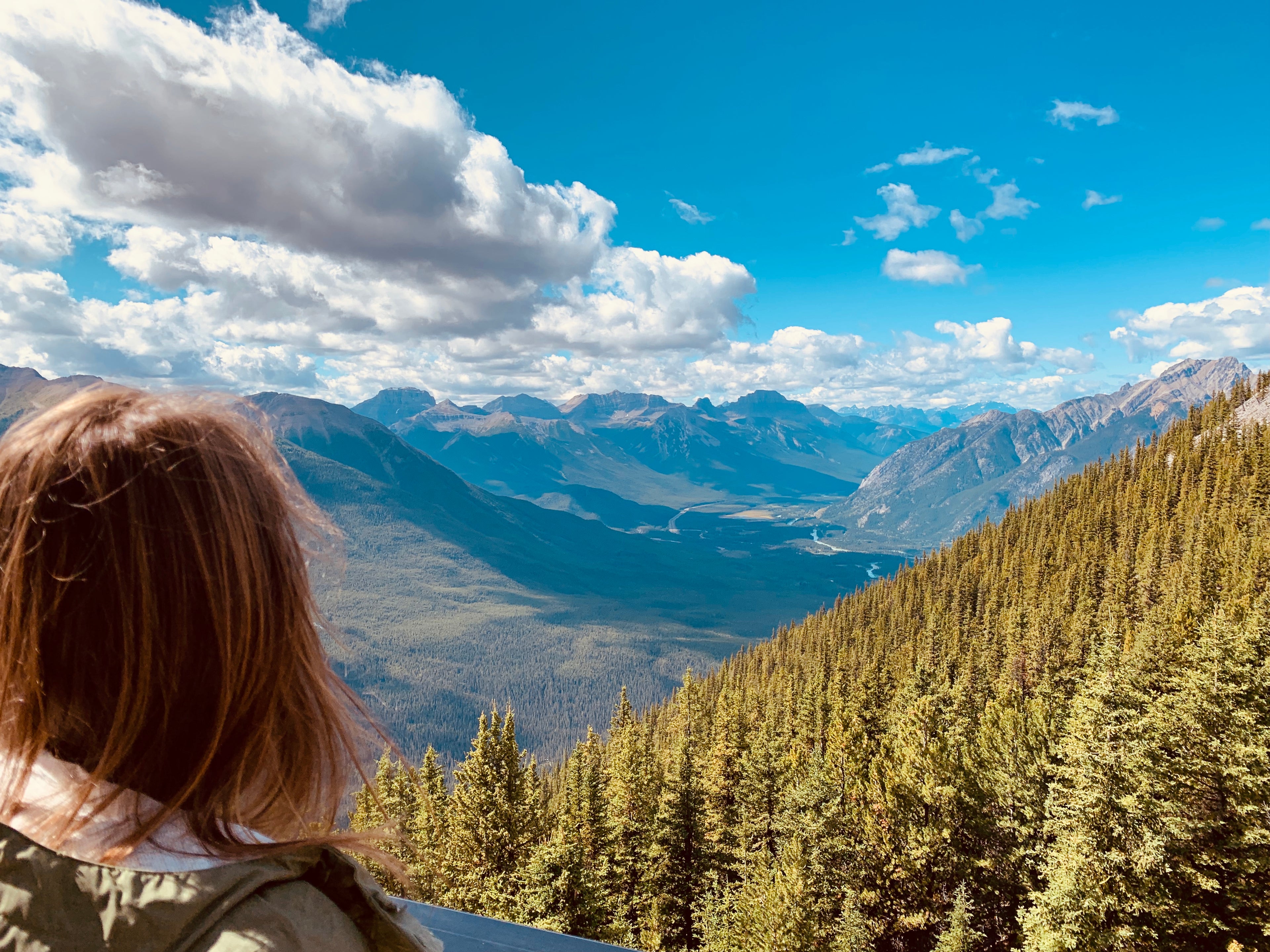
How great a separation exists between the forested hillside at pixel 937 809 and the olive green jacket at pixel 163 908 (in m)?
0.52

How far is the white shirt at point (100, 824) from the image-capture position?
1602mm

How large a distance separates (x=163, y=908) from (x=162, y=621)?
33.2 inches

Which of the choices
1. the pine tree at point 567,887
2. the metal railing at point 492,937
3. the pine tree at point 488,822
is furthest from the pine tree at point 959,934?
the metal railing at point 492,937

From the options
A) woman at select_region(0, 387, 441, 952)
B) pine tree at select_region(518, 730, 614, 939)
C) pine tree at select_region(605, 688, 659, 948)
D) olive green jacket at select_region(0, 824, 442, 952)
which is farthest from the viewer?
pine tree at select_region(605, 688, 659, 948)

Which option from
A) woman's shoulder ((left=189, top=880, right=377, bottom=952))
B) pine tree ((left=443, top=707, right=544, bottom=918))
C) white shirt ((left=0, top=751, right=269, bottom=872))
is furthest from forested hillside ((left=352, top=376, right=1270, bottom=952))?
white shirt ((left=0, top=751, right=269, bottom=872))

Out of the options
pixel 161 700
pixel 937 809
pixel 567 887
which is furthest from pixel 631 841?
pixel 161 700

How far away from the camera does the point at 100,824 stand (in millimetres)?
1678

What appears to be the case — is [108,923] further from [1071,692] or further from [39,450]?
[1071,692]

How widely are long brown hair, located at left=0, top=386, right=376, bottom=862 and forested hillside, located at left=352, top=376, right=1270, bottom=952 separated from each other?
2.30ft

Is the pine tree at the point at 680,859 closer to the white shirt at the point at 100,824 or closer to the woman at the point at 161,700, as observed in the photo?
the woman at the point at 161,700

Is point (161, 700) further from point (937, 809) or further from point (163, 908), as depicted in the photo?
point (937, 809)

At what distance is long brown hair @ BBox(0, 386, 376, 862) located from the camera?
179 cm

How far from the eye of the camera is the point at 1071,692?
42.4 meters

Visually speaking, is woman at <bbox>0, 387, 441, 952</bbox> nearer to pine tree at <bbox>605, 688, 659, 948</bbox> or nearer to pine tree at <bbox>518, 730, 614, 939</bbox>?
pine tree at <bbox>518, 730, 614, 939</bbox>
